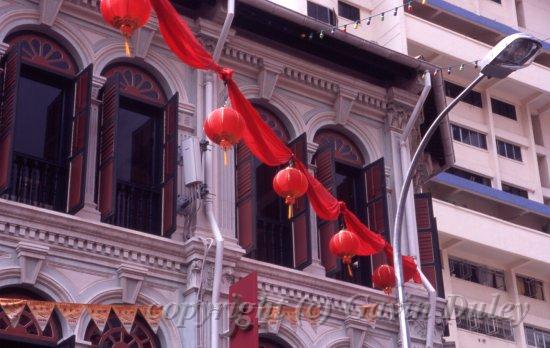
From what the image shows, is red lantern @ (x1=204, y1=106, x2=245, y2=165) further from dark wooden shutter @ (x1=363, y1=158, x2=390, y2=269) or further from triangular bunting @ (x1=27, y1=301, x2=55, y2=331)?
dark wooden shutter @ (x1=363, y1=158, x2=390, y2=269)

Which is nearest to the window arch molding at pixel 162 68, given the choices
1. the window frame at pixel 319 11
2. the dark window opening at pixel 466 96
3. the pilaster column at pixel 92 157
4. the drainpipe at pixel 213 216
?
the drainpipe at pixel 213 216

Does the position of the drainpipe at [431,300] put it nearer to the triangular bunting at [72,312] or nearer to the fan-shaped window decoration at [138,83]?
the fan-shaped window decoration at [138,83]

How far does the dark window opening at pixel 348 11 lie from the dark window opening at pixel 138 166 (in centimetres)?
2114

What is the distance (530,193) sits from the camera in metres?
39.8

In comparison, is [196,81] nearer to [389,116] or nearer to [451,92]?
[389,116]

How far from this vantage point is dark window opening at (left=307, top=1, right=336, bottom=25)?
34.9 m

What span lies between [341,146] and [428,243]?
91.7 inches

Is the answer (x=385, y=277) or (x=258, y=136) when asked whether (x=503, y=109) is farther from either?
(x=258, y=136)

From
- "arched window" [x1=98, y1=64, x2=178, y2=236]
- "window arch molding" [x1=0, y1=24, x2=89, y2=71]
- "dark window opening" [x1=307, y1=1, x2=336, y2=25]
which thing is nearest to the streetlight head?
"arched window" [x1=98, y1=64, x2=178, y2=236]

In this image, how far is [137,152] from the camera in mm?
16391

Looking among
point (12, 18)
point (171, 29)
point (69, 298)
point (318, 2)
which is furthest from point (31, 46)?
point (318, 2)

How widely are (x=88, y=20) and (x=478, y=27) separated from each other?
2672 centimetres

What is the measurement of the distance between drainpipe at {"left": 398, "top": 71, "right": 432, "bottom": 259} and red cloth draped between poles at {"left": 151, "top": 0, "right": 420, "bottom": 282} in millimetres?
823

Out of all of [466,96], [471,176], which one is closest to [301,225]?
[471,176]
